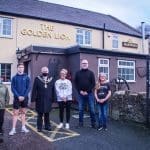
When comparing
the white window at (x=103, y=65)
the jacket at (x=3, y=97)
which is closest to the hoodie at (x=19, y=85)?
the jacket at (x=3, y=97)

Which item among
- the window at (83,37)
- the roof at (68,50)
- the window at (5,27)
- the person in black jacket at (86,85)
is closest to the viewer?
the person in black jacket at (86,85)

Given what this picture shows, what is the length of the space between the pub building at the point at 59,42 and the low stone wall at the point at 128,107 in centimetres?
448

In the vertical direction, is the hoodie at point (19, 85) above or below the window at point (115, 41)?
below

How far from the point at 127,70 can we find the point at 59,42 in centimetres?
582

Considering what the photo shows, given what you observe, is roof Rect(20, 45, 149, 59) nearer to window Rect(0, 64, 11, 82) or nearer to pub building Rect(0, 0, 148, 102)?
pub building Rect(0, 0, 148, 102)

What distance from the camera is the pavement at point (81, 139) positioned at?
745 cm

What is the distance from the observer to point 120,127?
10023mm

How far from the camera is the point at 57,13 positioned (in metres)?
23.2

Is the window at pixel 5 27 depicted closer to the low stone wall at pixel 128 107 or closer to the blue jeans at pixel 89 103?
the low stone wall at pixel 128 107

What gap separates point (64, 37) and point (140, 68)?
243 inches

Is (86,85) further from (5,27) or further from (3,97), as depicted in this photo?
(5,27)

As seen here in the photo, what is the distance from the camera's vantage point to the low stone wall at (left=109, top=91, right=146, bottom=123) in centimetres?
1039

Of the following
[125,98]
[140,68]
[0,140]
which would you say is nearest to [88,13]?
[140,68]

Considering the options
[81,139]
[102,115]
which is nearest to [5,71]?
[102,115]
